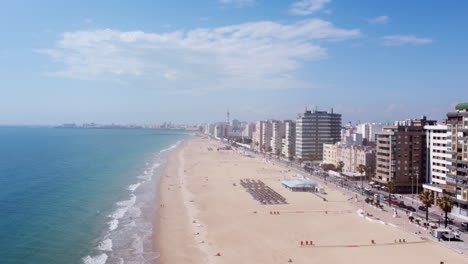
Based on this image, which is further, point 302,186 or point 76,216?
point 302,186

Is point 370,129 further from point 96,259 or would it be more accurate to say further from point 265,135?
point 96,259

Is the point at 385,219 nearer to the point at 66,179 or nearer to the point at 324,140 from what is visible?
the point at 66,179

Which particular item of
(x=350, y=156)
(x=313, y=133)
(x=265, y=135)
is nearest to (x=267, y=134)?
(x=265, y=135)

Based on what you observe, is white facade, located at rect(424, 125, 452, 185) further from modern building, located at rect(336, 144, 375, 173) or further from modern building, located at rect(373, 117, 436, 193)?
modern building, located at rect(336, 144, 375, 173)

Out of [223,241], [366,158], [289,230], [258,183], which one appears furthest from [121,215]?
[366,158]

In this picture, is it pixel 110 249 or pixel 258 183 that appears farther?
pixel 258 183
